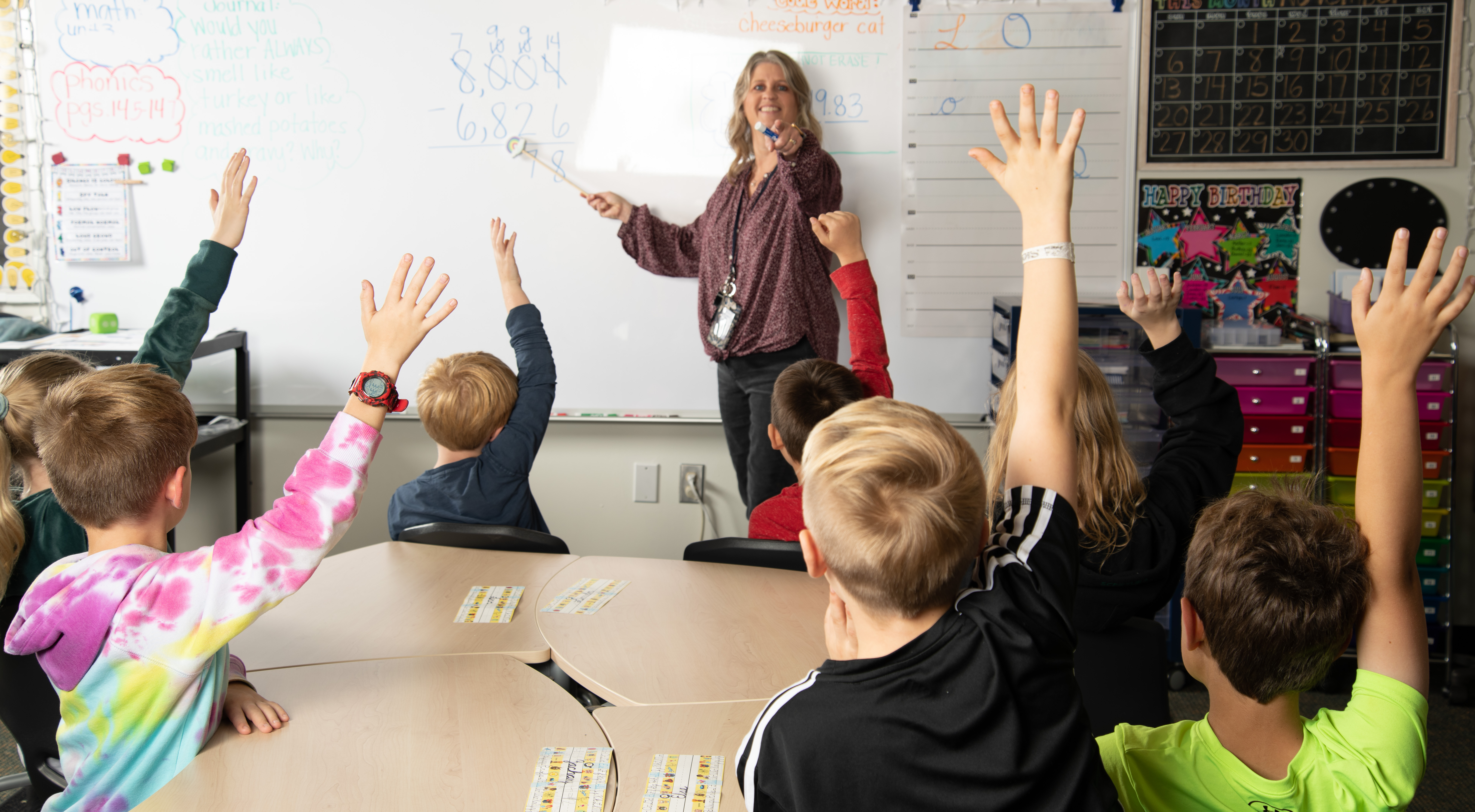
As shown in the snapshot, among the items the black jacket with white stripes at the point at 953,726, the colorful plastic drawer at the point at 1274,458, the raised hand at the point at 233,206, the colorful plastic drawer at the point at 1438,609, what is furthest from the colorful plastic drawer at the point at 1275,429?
the raised hand at the point at 233,206

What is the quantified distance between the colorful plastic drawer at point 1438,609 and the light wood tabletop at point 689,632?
2151 mm

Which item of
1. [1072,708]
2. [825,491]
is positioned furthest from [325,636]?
[1072,708]

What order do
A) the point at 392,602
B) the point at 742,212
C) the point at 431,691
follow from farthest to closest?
the point at 742,212 → the point at 392,602 → the point at 431,691

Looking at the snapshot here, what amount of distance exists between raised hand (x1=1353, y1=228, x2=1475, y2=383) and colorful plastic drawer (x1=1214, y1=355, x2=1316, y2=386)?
6.55ft

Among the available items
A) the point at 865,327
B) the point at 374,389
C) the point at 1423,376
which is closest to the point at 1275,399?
the point at 1423,376

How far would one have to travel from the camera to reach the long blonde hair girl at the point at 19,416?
4.55ft

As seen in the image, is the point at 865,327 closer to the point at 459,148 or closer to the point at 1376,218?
the point at 459,148

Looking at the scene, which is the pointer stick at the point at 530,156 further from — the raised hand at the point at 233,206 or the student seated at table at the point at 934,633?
the student seated at table at the point at 934,633

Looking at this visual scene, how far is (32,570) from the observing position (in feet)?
4.81

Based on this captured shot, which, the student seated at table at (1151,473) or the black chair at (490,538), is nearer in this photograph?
the student seated at table at (1151,473)

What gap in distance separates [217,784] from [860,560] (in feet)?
2.65

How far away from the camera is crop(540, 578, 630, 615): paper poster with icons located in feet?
5.17

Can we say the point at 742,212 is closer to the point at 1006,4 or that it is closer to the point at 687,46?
the point at 687,46

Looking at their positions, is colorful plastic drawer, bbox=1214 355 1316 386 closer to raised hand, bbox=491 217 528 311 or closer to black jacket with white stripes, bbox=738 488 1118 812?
raised hand, bbox=491 217 528 311
